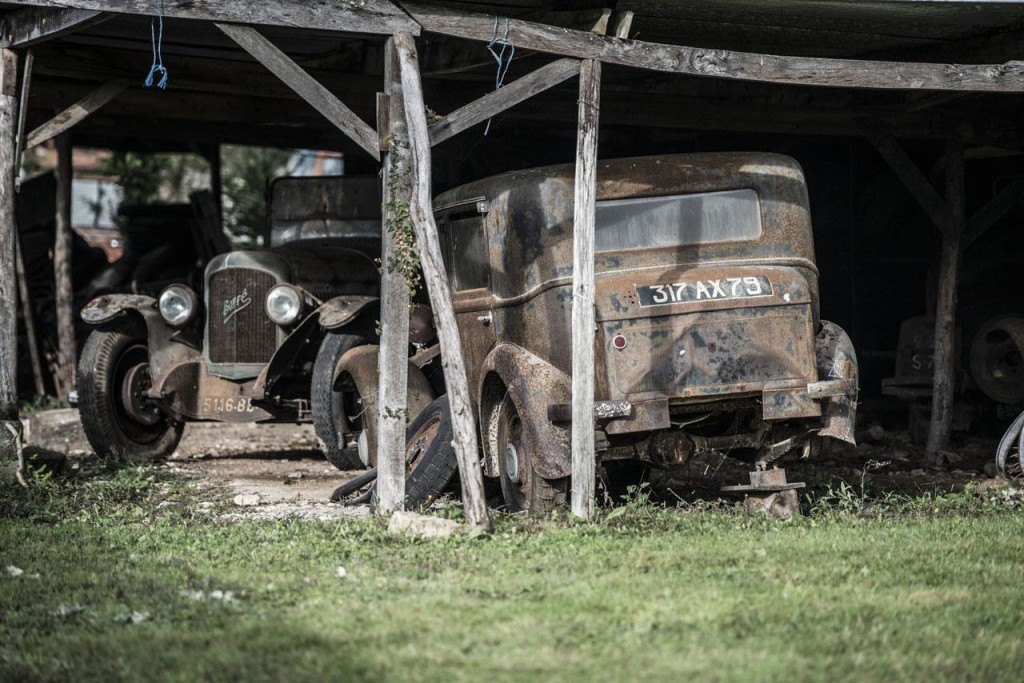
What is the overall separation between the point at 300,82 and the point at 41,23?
6.38 feet

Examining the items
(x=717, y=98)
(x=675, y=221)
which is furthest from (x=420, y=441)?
(x=717, y=98)

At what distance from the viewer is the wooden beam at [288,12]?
695 cm

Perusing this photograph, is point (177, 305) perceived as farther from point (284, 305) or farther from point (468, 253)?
point (468, 253)

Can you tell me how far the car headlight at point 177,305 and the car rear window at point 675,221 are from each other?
180 inches

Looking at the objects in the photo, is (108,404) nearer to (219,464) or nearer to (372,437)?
(219,464)

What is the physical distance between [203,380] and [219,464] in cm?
74

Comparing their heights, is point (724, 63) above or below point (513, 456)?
above

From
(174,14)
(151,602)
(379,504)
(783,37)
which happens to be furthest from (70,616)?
(783,37)

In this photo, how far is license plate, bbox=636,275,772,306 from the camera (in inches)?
269

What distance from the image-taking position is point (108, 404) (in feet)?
33.7

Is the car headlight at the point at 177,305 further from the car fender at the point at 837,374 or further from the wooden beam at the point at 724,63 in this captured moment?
the car fender at the point at 837,374

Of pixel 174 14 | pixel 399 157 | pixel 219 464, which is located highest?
pixel 174 14

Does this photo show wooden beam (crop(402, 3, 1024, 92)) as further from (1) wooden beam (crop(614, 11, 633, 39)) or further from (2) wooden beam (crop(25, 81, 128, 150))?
(2) wooden beam (crop(25, 81, 128, 150))

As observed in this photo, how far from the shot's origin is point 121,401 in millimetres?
10516
